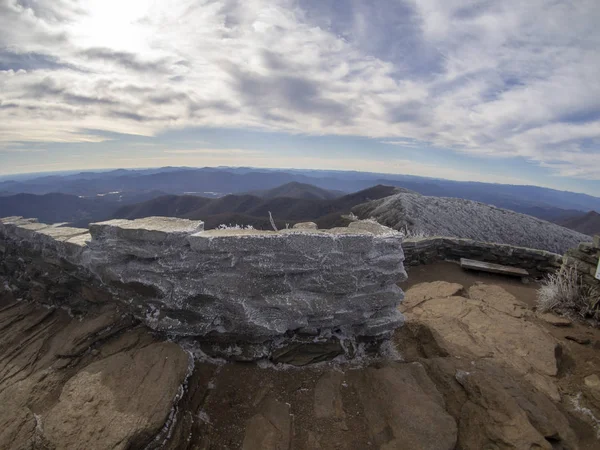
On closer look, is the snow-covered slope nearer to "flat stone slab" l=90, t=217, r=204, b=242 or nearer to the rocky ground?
the rocky ground

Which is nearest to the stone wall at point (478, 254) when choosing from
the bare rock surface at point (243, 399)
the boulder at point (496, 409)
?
the bare rock surface at point (243, 399)

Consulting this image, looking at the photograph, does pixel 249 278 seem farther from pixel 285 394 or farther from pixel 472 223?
pixel 472 223

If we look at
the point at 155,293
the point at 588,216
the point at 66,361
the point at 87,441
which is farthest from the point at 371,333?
the point at 588,216

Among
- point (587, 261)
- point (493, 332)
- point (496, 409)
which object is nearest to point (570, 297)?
point (587, 261)

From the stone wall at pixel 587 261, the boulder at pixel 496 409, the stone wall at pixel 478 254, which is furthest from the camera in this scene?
the stone wall at pixel 478 254

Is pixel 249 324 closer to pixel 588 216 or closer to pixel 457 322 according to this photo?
pixel 457 322

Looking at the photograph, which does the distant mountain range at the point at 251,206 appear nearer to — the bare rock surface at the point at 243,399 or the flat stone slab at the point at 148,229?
the flat stone slab at the point at 148,229

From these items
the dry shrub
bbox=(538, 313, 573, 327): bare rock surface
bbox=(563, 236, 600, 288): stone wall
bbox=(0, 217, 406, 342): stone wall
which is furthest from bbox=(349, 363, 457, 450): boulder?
bbox=(563, 236, 600, 288): stone wall
